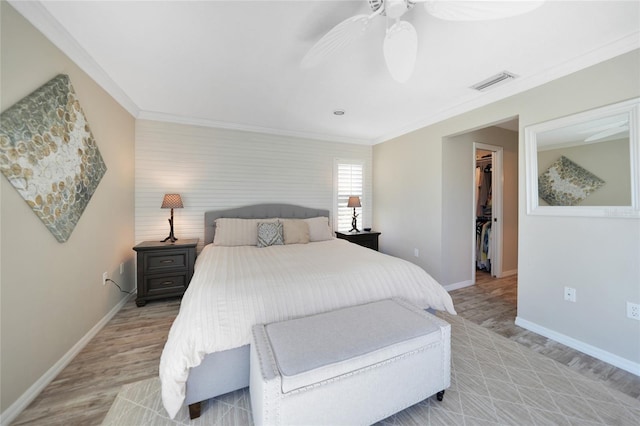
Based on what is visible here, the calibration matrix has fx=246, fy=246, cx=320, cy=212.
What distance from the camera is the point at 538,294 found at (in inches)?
97.1

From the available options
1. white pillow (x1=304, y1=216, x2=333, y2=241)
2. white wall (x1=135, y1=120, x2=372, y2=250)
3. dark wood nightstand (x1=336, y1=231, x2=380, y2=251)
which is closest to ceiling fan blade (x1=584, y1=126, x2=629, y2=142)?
dark wood nightstand (x1=336, y1=231, x2=380, y2=251)

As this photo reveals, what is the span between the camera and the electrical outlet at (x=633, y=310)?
187 centimetres

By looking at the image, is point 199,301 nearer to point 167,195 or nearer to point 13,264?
point 13,264

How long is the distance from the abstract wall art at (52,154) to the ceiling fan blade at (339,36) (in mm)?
1829

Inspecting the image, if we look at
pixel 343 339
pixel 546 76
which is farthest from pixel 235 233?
pixel 546 76

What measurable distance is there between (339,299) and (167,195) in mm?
2741

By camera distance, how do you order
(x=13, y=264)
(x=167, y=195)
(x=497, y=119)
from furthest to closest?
1. (x=167, y=195)
2. (x=497, y=119)
3. (x=13, y=264)

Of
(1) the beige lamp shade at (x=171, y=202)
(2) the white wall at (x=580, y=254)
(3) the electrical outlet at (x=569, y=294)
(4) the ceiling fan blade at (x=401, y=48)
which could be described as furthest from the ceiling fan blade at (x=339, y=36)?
(3) the electrical outlet at (x=569, y=294)

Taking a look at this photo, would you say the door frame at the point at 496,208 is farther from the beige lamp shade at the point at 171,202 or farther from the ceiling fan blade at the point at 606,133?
the beige lamp shade at the point at 171,202

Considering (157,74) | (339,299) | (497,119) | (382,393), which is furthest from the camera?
(497,119)

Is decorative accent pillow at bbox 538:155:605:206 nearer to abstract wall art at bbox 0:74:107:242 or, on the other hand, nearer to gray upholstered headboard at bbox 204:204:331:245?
gray upholstered headboard at bbox 204:204:331:245

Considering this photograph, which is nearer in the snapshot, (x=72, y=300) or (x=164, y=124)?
(x=72, y=300)

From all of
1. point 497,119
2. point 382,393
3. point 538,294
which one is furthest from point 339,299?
point 497,119

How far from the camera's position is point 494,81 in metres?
2.48
